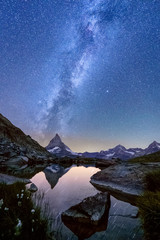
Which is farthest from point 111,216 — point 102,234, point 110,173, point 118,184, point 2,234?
point 110,173

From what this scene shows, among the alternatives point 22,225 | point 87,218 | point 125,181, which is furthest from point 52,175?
point 22,225

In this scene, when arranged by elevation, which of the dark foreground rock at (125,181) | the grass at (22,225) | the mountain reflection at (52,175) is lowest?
the mountain reflection at (52,175)

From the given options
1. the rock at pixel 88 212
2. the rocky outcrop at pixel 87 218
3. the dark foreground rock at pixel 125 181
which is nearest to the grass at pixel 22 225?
the rocky outcrop at pixel 87 218

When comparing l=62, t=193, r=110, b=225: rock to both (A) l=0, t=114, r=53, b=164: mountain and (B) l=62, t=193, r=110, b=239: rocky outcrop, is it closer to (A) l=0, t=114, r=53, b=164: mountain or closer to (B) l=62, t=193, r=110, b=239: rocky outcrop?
(B) l=62, t=193, r=110, b=239: rocky outcrop

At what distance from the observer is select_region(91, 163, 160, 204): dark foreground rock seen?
361 inches

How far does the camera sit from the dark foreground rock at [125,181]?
9.17 m

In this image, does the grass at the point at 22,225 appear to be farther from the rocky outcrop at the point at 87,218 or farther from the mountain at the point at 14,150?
the mountain at the point at 14,150

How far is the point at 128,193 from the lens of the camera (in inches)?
365

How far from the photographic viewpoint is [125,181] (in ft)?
35.5

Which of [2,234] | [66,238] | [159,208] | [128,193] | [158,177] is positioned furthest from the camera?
[128,193]

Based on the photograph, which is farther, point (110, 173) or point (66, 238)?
point (110, 173)

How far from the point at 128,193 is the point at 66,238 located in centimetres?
702

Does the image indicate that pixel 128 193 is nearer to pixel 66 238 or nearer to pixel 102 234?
pixel 102 234

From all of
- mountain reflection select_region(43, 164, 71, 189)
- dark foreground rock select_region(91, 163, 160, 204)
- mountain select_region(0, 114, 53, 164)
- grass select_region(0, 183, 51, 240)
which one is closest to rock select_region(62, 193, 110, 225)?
grass select_region(0, 183, 51, 240)
